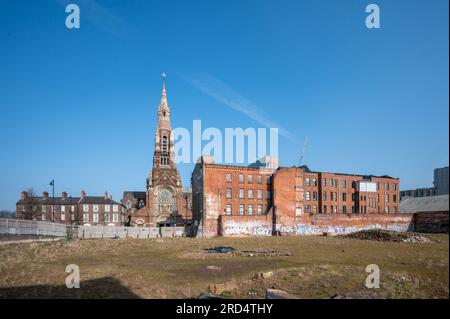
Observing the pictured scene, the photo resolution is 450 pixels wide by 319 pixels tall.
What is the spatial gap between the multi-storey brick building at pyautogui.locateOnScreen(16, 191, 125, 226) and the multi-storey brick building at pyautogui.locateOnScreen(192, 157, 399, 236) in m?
35.7

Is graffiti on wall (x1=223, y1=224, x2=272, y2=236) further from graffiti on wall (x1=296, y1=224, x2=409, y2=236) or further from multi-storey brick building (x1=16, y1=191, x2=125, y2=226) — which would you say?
multi-storey brick building (x1=16, y1=191, x2=125, y2=226)

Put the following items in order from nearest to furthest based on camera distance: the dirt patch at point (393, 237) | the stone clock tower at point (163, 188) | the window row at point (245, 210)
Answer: the dirt patch at point (393, 237) → the window row at point (245, 210) → the stone clock tower at point (163, 188)

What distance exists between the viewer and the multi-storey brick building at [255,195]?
53.3m

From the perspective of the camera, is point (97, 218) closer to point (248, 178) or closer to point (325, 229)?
point (248, 178)

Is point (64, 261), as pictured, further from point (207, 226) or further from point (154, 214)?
point (154, 214)

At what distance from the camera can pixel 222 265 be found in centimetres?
2186

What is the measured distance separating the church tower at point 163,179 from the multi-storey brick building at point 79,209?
15.0 m

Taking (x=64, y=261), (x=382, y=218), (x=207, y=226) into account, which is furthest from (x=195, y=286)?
(x=382, y=218)

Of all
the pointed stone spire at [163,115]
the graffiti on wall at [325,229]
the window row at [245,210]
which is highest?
the pointed stone spire at [163,115]

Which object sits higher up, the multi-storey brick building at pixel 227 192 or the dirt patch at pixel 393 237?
the multi-storey brick building at pixel 227 192

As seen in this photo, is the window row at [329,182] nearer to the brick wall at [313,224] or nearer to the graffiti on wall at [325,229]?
the brick wall at [313,224]

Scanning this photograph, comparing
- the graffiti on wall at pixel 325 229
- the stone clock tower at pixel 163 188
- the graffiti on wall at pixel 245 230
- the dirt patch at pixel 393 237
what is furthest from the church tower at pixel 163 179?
the dirt patch at pixel 393 237
